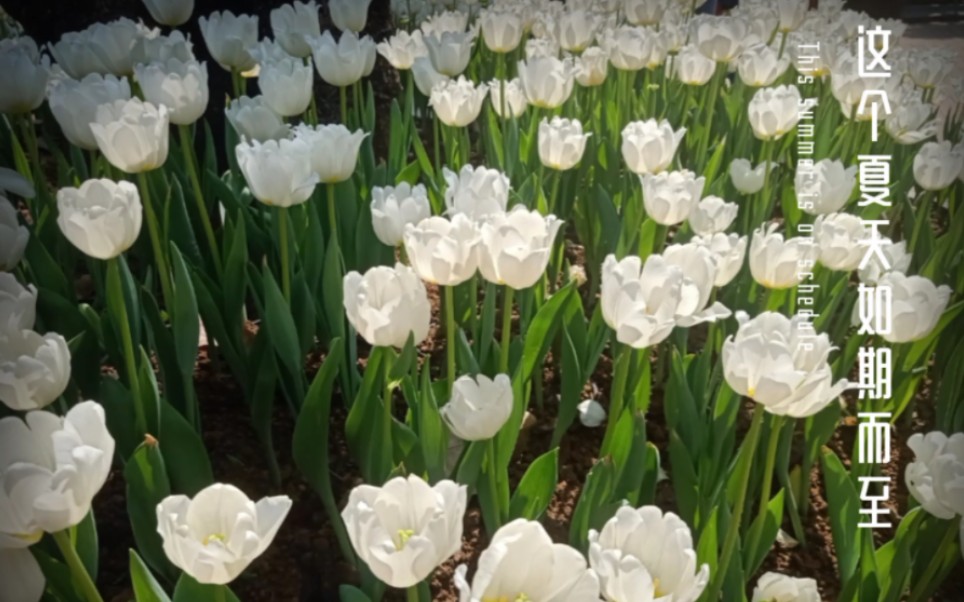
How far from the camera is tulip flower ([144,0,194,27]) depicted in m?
1.83

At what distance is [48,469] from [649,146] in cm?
106

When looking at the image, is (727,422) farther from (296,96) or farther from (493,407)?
(296,96)

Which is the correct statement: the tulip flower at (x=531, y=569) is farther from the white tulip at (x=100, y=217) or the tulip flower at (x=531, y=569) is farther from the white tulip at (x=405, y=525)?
the white tulip at (x=100, y=217)

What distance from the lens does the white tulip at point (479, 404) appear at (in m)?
0.90

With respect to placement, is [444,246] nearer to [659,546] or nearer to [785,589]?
[659,546]

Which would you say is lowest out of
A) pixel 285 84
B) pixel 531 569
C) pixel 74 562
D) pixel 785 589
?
pixel 785 589

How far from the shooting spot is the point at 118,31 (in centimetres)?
165

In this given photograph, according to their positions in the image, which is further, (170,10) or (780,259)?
(170,10)

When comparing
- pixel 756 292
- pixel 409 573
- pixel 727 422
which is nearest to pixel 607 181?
pixel 756 292

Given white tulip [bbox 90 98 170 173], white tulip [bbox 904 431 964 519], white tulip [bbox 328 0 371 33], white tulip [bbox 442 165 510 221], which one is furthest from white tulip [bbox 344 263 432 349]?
white tulip [bbox 328 0 371 33]

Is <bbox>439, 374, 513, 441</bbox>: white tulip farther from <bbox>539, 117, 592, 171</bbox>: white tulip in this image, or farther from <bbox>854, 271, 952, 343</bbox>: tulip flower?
<bbox>539, 117, 592, 171</bbox>: white tulip

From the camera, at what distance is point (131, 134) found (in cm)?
120

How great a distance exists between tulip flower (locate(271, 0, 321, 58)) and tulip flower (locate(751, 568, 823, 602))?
1.43 m

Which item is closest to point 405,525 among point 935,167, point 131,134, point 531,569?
point 531,569
